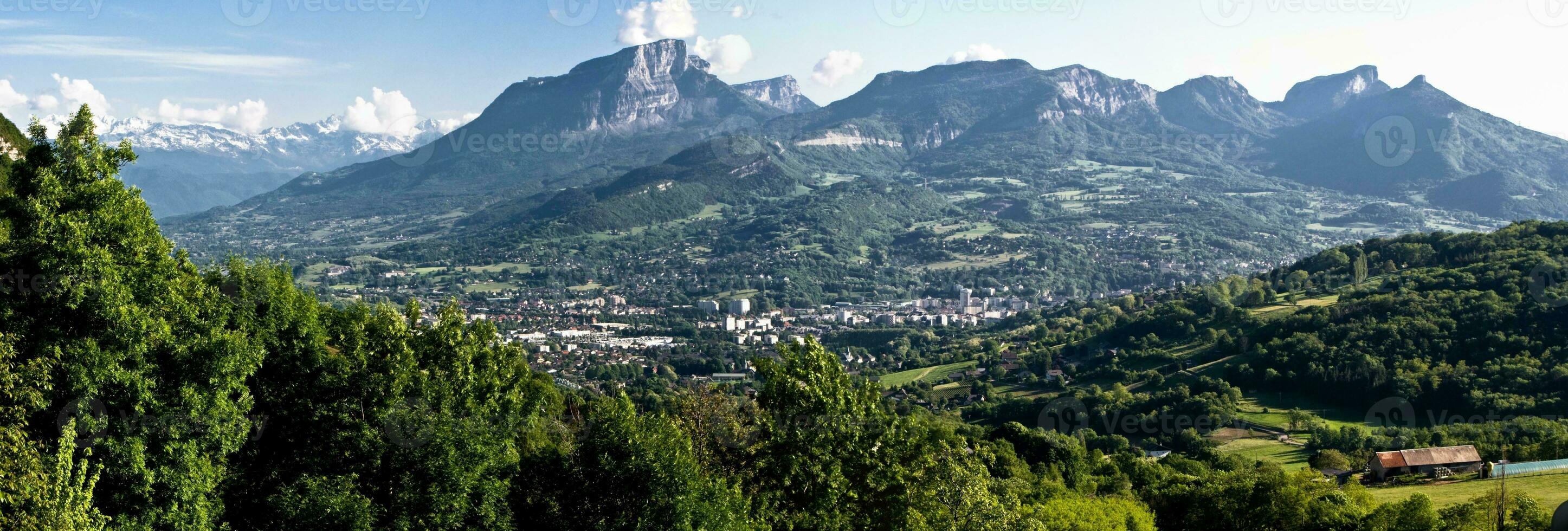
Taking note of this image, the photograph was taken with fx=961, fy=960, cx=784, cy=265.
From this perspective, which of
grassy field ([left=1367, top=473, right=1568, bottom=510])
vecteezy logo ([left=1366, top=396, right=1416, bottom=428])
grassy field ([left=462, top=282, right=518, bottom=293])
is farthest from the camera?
grassy field ([left=462, top=282, right=518, bottom=293])

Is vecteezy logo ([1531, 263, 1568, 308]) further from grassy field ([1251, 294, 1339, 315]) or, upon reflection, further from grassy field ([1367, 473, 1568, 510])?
grassy field ([1367, 473, 1568, 510])

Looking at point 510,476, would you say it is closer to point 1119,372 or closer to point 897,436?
point 897,436

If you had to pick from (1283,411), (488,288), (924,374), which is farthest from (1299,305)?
(488,288)

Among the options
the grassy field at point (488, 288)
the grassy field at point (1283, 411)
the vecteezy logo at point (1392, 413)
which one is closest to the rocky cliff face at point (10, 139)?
the grassy field at point (1283, 411)

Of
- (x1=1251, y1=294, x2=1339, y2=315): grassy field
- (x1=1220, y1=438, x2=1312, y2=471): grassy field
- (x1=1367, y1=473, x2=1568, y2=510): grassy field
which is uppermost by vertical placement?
(x1=1367, y1=473, x2=1568, y2=510): grassy field

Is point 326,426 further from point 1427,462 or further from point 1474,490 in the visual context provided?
point 1427,462

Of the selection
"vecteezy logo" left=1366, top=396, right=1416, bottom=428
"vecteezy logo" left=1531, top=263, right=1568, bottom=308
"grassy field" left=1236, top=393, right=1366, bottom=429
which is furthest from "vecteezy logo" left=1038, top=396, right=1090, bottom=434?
"vecteezy logo" left=1531, top=263, right=1568, bottom=308
